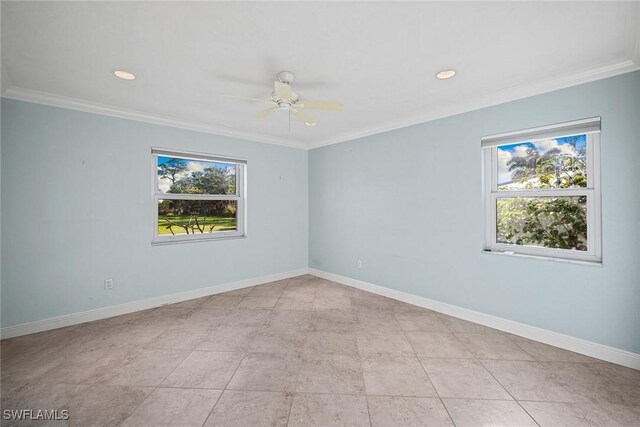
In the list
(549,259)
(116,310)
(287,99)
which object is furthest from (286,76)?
(116,310)

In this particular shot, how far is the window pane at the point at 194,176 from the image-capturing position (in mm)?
3717

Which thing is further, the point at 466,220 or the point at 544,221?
the point at 466,220

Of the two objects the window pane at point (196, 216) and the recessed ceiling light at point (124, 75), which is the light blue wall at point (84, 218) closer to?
the window pane at point (196, 216)

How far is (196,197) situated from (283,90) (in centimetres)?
240

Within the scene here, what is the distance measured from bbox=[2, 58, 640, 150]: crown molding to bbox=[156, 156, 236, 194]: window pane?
0.48m

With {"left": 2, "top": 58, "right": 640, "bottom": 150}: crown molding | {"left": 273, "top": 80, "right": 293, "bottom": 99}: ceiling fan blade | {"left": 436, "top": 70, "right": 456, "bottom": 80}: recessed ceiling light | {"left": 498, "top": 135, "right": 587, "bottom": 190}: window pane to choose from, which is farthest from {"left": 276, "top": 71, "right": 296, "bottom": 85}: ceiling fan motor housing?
{"left": 498, "top": 135, "right": 587, "bottom": 190}: window pane

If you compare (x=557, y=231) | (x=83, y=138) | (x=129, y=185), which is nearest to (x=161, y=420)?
(x=129, y=185)

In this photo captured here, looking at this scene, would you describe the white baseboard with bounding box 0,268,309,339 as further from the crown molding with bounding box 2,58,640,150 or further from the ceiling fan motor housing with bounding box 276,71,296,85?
the ceiling fan motor housing with bounding box 276,71,296,85

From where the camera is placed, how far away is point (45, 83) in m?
2.54

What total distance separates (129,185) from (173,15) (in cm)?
235

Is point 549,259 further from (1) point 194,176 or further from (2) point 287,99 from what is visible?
(1) point 194,176

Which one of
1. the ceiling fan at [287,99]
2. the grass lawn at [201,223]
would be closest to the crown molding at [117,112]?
the grass lawn at [201,223]

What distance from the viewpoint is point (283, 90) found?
86.1 inches

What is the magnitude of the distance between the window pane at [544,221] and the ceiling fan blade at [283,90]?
2.46 m
